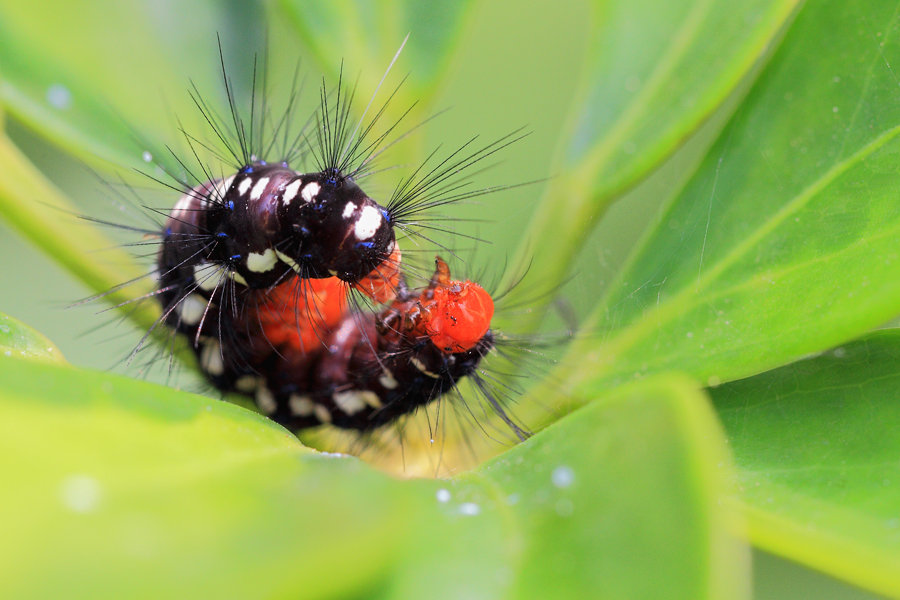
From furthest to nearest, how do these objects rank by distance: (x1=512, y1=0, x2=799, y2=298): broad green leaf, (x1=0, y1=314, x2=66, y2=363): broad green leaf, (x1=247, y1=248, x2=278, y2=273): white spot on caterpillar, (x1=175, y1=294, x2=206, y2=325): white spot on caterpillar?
(x1=175, y1=294, x2=206, y2=325): white spot on caterpillar
(x1=247, y1=248, x2=278, y2=273): white spot on caterpillar
(x1=512, y1=0, x2=799, y2=298): broad green leaf
(x1=0, y1=314, x2=66, y2=363): broad green leaf

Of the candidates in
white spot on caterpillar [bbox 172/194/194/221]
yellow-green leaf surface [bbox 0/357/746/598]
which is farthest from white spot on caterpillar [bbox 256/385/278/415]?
yellow-green leaf surface [bbox 0/357/746/598]

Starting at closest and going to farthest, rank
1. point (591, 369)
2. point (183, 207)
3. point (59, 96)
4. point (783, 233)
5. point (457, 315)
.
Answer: point (783, 233) < point (591, 369) < point (457, 315) < point (183, 207) < point (59, 96)

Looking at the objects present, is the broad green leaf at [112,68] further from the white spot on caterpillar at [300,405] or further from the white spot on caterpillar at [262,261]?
the white spot on caterpillar at [300,405]

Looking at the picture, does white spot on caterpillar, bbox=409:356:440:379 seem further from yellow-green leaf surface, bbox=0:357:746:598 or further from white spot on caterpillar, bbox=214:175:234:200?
yellow-green leaf surface, bbox=0:357:746:598

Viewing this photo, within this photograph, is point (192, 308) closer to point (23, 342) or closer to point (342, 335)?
point (342, 335)

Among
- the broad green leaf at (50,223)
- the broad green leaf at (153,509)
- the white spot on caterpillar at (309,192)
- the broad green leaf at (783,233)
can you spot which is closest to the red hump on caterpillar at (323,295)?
the white spot on caterpillar at (309,192)

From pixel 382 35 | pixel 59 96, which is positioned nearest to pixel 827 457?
pixel 382 35
